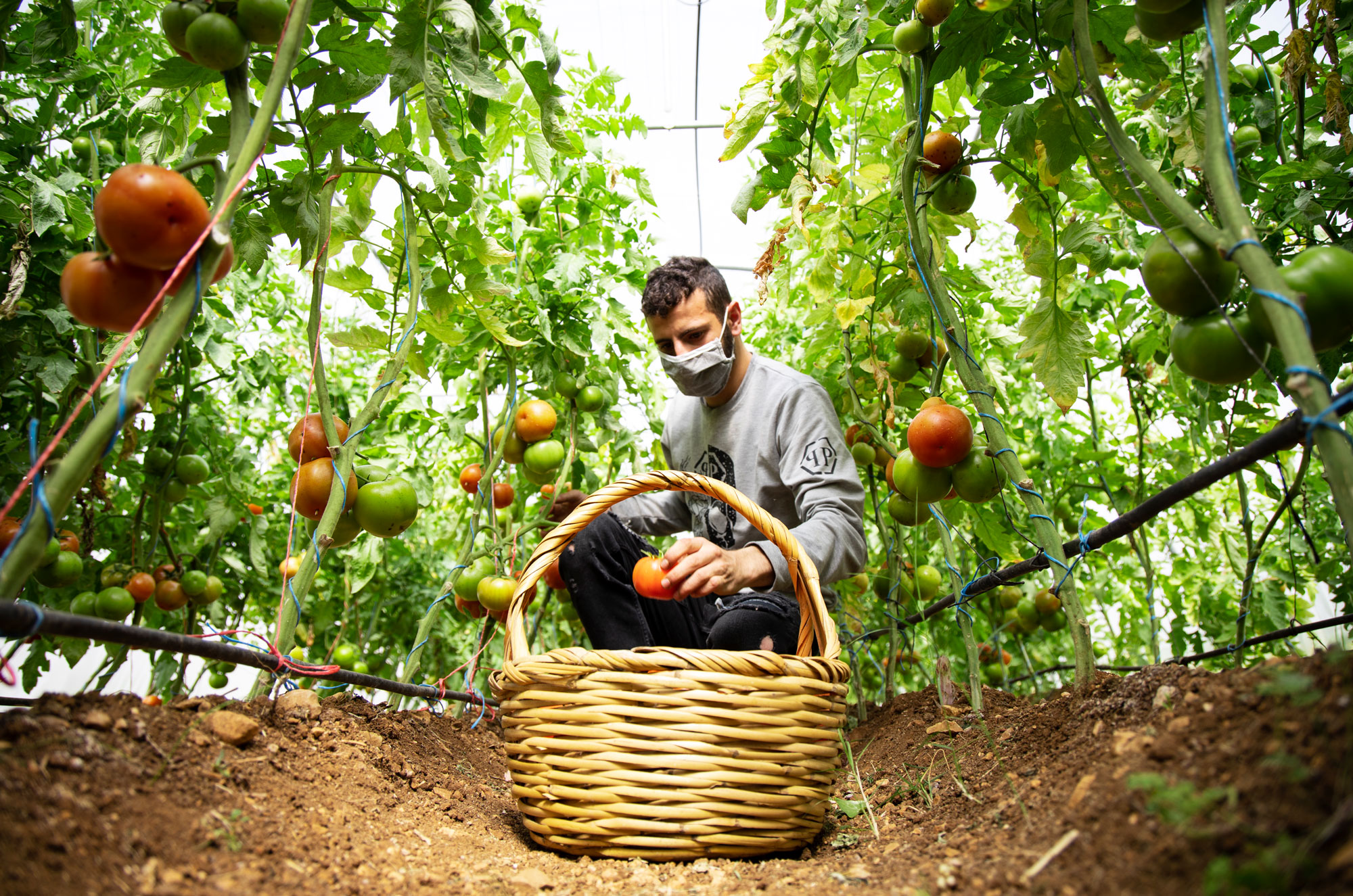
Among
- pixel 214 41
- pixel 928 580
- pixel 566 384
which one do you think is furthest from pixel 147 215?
pixel 928 580

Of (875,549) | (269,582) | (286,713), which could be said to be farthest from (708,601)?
(269,582)

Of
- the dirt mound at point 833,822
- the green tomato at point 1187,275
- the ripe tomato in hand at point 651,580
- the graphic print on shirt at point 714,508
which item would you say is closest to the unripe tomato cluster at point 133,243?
the dirt mound at point 833,822

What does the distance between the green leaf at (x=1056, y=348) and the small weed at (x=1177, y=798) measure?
0.82m

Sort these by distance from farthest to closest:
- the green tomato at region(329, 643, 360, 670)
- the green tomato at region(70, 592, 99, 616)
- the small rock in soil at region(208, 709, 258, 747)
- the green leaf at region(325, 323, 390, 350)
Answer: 1. the green tomato at region(329, 643, 360, 670)
2. the green tomato at region(70, 592, 99, 616)
3. the green leaf at region(325, 323, 390, 350)
4. the small rock in soil at region(208, 709, 258, 747)

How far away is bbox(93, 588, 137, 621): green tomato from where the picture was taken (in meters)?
1.96

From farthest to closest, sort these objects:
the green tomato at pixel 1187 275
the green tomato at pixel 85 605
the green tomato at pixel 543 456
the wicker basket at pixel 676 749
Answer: the green tomato at pixel 543 456 → the green tomato at pixel 85 605 → the wicker basket at pixel 676 749 → the green tomato at pixel 1187 275

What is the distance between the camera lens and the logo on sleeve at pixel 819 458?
1895 mm

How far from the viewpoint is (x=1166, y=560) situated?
3.43m

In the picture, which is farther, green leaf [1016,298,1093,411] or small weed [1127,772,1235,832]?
green leaf [1016,298,1093,411]

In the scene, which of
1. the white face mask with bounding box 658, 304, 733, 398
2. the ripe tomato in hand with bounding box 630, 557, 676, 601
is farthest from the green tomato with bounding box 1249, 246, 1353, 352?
the white face mask with bounding box 658, 304, 733, 398

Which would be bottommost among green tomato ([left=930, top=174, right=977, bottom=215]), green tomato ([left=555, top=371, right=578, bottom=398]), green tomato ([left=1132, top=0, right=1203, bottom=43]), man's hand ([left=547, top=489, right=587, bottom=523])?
man's hand ([left=547, top=489, right=587, bottom=523])

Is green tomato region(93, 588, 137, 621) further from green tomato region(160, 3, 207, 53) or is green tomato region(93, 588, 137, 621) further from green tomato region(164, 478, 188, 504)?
green tomato region(160, 3, 207, 53)

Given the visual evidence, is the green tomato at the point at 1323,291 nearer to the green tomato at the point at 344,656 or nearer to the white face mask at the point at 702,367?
the white face mask at the point at 702,367

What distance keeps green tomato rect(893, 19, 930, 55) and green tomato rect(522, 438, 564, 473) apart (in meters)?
1.37
